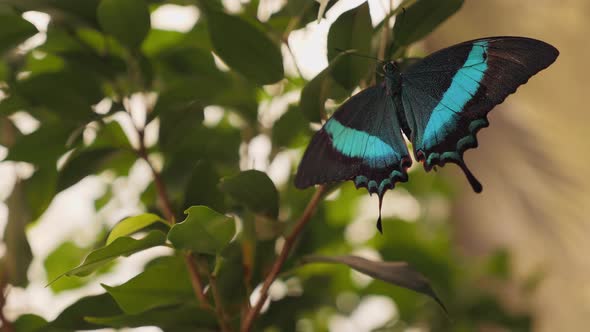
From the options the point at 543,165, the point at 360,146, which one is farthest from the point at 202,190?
the point at 543,165

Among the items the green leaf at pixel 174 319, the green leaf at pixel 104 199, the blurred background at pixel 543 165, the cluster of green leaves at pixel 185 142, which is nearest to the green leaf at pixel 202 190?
the cluster of green leaves at pixel 185 142

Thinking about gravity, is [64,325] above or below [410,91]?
below

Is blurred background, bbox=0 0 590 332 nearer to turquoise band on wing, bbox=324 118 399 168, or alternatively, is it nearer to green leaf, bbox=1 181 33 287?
green leaf, bbox=1 181 33 287

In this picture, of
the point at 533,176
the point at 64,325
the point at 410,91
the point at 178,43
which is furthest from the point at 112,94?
the point at 533,176

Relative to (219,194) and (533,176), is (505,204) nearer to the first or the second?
(533,176)

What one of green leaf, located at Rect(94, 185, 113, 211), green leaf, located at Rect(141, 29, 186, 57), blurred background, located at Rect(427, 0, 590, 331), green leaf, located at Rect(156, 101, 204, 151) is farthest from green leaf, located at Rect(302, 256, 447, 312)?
blurred background, located at Rect(427, 0, 590, 331)

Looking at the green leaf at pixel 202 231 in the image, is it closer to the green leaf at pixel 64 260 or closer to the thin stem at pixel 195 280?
the thin stem at pixel 195 280
